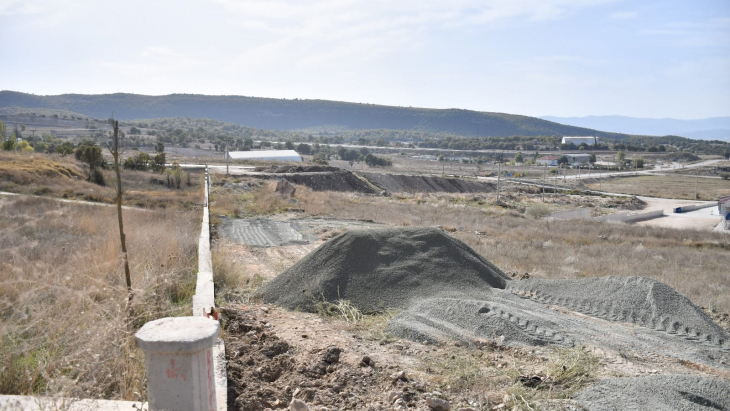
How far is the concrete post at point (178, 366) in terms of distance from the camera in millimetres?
3100

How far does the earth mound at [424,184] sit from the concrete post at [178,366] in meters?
59.9

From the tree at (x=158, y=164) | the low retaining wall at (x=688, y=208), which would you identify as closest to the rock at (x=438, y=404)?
the tree at (x=158, y=164)

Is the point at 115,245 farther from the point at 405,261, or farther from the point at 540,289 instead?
the point at 540,289

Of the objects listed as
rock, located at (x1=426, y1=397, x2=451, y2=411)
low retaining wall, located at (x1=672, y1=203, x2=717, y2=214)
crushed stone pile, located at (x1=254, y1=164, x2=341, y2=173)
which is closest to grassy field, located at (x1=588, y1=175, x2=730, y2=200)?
low retaining wall, located at (x1=672, y1=203, x2=717, y2=214)

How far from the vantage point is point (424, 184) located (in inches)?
2717

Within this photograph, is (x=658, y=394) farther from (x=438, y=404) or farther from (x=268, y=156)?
(x=268, y=156)

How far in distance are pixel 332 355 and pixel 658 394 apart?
11.0 feet

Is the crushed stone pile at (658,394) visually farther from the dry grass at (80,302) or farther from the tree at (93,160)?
the tree at (93,160)

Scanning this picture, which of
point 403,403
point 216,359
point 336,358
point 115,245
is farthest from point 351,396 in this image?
point 115,245

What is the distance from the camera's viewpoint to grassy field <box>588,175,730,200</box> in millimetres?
77688

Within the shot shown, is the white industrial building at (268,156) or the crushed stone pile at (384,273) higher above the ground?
the crushed stone pile at (384,273)

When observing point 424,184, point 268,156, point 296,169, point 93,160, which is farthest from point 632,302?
point 268,156

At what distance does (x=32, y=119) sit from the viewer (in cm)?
12531

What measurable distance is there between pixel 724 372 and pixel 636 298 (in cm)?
306
